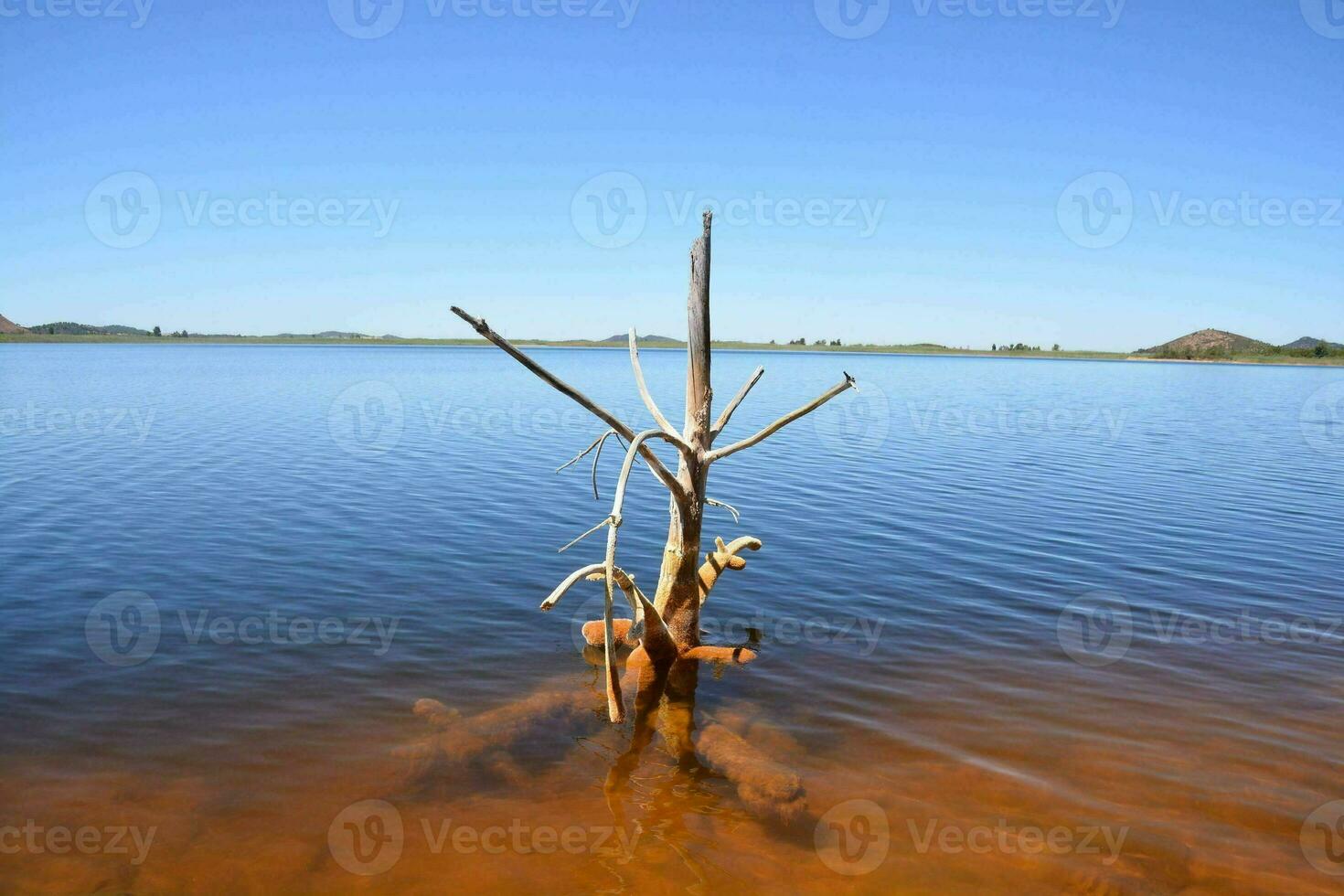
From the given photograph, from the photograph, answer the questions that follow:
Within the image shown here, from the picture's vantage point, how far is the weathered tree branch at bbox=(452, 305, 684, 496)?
675cm

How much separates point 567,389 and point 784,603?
574 cm

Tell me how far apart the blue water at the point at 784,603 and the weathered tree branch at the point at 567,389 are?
8.79ft

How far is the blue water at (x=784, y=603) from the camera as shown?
7.57 metres

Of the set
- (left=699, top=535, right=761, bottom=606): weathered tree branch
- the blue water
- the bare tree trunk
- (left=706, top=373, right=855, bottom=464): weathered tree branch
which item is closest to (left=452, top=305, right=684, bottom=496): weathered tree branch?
the bare tree trunk

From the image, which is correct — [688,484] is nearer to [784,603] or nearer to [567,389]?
[567,389]

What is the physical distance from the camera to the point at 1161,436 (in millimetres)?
32562

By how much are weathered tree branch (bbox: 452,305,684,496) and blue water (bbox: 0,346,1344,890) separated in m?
2.68

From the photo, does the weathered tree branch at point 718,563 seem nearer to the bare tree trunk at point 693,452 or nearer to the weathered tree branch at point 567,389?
the bare tree trunk at point 693,452

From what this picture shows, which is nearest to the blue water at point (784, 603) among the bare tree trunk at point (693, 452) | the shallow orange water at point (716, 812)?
the shallow orange water at point (716, 812)

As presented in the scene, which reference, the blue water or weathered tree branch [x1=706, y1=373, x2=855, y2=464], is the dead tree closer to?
weathered tree branch [x1=706, y1=373, x2=855, y2=464]

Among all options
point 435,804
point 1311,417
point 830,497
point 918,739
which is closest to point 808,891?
point 918,739

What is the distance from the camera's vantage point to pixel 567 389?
8.06 m

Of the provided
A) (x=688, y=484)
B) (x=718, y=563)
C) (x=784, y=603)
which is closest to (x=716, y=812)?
(x=688, y=484)

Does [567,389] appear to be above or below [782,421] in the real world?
above
